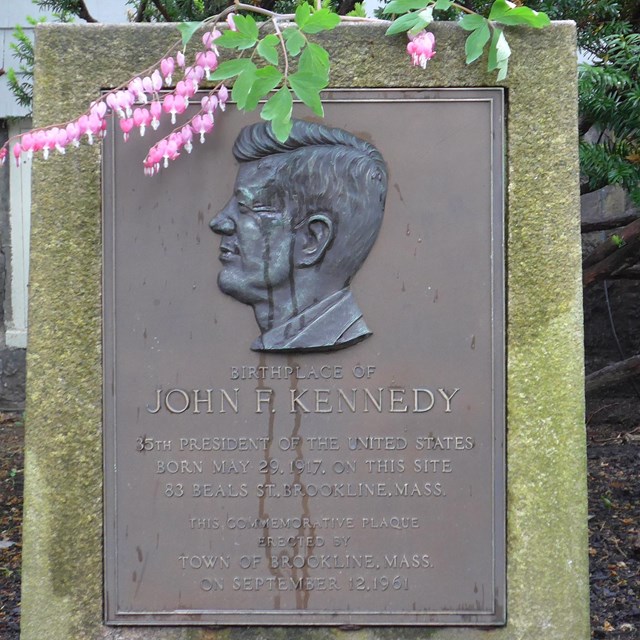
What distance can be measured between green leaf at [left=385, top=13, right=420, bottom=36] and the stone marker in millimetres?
102

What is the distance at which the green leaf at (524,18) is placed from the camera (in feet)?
8.38

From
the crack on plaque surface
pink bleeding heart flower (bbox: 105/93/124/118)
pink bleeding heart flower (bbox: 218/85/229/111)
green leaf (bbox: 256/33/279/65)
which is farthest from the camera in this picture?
the crack on plaque surface

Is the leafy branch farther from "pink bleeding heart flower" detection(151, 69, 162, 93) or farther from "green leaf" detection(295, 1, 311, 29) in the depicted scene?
"pink bleeding heart flower" detection(151, 69, 162, 93)

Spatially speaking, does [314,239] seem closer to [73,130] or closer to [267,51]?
[267,51]

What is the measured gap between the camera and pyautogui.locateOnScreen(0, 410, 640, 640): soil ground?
357 cm

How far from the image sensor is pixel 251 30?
8.02 ft

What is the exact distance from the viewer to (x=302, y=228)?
2.71 metres

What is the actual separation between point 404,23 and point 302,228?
2.25 feet

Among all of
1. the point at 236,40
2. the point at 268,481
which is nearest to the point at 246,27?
the point at 236,40

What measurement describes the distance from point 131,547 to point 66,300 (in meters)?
0.82

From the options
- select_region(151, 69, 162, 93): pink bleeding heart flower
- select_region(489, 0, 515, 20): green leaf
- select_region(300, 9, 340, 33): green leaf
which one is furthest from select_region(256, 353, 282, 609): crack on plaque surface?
select_region(489, 0, 515, 20): green leaf

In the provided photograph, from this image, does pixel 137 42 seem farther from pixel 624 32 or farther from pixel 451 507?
pixel 624 32

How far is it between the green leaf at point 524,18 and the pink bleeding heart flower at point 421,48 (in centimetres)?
22

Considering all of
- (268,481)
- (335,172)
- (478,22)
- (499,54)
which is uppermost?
(478,22)
